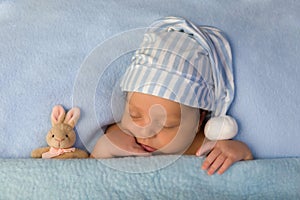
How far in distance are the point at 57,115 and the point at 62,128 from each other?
0.14 feet

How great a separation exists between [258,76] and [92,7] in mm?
422

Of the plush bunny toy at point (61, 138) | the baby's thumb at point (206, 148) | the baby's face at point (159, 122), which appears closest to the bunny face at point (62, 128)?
the plush bunny toy at point (61, 138)

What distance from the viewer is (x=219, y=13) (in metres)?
1.14

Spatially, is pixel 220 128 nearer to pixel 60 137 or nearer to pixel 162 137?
pixel 162 137

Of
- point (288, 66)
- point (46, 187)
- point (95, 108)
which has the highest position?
point (288, 66)

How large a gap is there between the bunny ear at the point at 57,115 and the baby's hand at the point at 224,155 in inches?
12.2

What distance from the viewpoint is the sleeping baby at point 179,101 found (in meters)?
0.93

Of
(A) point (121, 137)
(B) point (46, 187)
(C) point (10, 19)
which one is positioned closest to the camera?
(B) point (46, 187)

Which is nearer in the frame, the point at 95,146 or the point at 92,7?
the point at 95,146

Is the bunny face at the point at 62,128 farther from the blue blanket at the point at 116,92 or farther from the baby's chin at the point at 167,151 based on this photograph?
the baby's chin at the point at 167,151

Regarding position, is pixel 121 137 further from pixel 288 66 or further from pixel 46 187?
pixel 288 66

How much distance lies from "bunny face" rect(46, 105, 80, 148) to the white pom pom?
28 centimetres

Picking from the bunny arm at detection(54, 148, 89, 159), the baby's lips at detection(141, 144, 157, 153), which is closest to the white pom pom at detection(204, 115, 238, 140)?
the baby's lips at detection(141, 144, 157, 153)

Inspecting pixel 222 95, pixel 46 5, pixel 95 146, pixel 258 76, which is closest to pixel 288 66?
pixel 258 76
